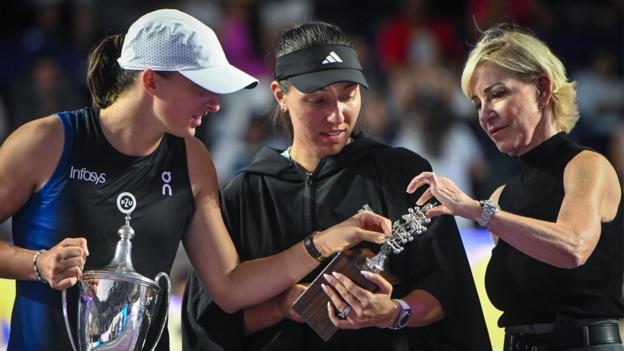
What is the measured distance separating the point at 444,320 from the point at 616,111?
5.71m

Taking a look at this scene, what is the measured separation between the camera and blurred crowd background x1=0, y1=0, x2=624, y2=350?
794 cm

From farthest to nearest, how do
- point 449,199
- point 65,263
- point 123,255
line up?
point 449,199 → point 123,255 → point 65,263

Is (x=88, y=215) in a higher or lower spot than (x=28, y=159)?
lower

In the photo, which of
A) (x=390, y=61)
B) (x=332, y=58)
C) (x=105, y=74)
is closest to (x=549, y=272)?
(x=332, y=58)

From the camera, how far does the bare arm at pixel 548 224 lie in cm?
342

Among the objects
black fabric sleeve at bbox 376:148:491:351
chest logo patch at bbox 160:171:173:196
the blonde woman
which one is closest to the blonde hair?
the blonde woman

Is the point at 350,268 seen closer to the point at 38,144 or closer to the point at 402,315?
the point at 402,315

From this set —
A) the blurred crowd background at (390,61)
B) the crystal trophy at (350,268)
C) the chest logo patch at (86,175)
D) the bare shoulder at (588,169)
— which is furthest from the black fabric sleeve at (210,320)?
the blurred crowd background at (390,61)

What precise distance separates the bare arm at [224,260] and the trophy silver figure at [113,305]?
1.55 feet

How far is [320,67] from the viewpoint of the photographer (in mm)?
3805

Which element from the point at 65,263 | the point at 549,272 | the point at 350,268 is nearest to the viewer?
the point at 65,263

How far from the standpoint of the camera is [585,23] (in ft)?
31.1

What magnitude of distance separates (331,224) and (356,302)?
1.28ft

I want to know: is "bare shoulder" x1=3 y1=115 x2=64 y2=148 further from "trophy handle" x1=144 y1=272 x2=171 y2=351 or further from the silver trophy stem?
"trophy handle" x1=144 y1=272 x2=171 y2=351
